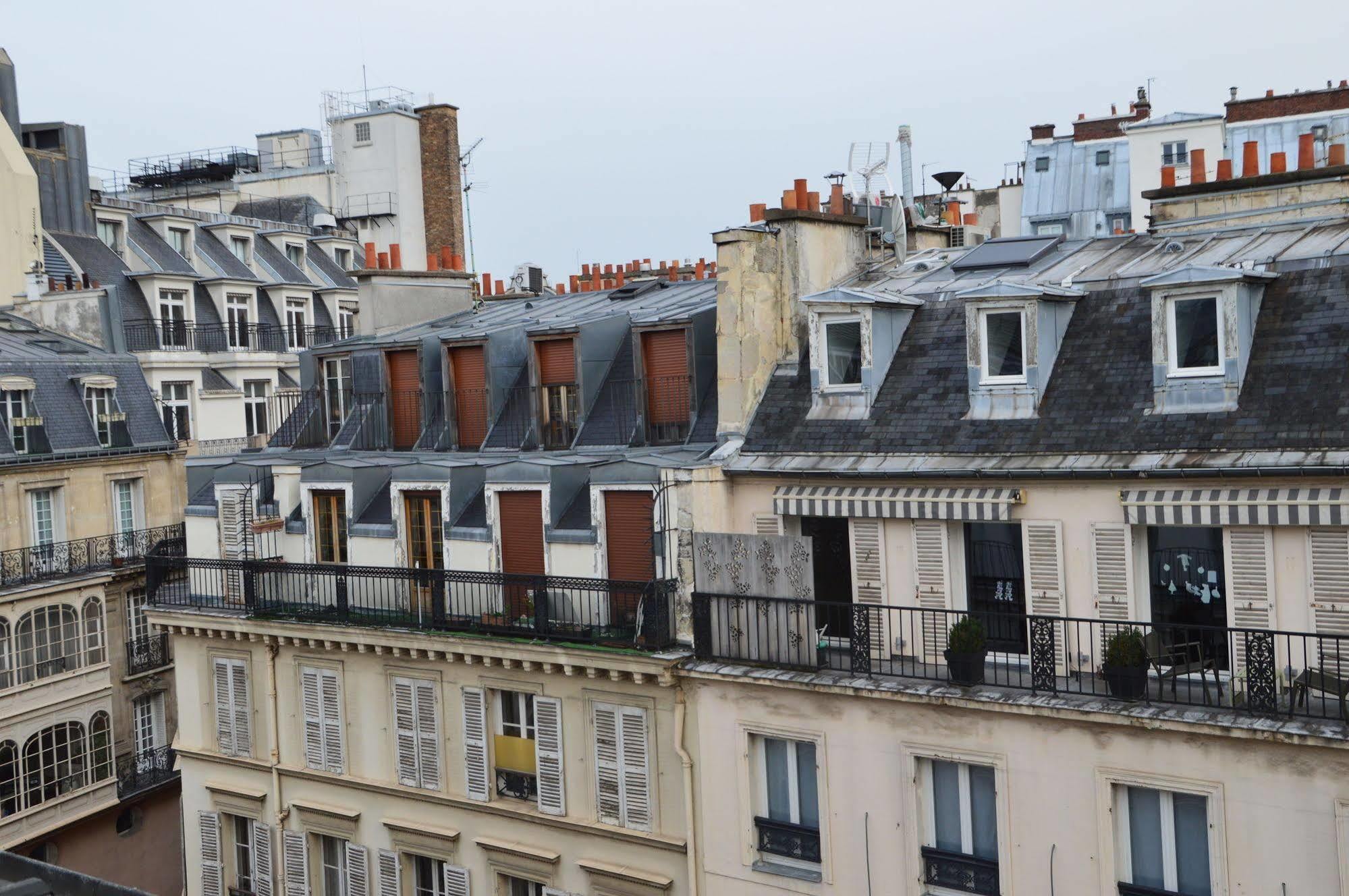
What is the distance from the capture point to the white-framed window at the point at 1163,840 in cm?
1527

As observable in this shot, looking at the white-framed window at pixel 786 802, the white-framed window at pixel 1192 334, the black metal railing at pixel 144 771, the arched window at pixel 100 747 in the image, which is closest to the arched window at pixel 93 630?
the arched window at pixel 100 747

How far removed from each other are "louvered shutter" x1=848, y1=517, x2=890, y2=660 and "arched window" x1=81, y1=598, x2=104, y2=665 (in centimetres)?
2287

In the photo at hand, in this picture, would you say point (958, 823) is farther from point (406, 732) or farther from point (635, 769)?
point (406, 732)

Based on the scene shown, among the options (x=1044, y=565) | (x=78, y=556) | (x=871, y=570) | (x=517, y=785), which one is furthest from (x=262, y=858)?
(x=1044, y=565)

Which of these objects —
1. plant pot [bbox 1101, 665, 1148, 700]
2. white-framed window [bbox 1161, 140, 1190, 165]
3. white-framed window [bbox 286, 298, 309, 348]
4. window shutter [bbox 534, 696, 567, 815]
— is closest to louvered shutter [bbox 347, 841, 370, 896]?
window shutter [bbox 534, 696, 567, 815]

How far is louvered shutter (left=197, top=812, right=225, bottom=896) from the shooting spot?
995 inches

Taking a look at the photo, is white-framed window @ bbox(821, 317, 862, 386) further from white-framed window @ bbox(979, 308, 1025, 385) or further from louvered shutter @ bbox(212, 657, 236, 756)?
louvered shutter @ bbox(212, 657, 236, 756)

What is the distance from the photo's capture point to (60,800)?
32906mm

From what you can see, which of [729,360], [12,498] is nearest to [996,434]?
[729,360]

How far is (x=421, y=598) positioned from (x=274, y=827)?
5786 mm

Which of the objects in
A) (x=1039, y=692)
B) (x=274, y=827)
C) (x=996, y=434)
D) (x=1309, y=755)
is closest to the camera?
(x=1309, y=755)

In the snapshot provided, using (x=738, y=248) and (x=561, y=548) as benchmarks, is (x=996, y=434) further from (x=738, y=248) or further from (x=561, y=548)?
(x=561, y=548)

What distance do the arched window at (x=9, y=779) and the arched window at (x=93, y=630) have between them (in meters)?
2.94

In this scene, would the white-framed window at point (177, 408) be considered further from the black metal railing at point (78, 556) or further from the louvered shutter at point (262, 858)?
the louvered shutter at point (262, 858)
